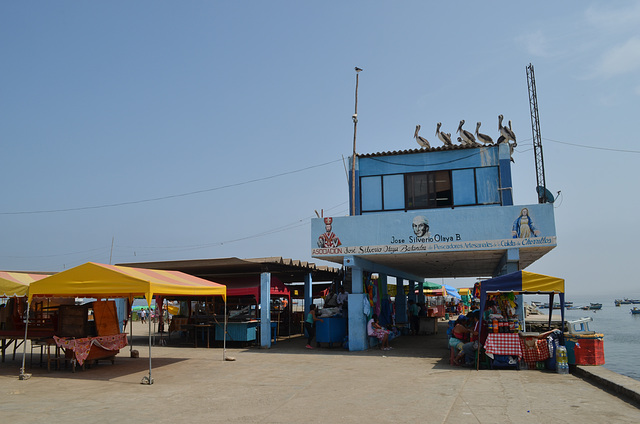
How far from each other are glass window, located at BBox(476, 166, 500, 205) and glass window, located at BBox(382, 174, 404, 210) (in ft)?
8.59

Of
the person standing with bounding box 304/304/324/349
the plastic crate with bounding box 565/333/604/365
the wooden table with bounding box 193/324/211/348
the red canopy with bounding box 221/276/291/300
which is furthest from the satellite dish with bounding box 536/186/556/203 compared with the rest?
the wooden table with bounding box 193/324/211/348

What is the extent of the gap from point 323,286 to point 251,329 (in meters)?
9.71

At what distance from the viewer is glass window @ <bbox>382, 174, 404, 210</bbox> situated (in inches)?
699

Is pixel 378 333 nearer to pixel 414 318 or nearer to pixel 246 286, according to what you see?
pixel 246 286

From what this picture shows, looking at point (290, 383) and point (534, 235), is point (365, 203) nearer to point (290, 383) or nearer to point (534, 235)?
point (534, 235)

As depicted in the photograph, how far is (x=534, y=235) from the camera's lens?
586 inches

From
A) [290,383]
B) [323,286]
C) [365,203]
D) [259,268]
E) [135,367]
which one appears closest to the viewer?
[290,383]

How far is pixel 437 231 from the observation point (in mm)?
15844

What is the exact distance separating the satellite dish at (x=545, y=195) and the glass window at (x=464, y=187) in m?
2.09

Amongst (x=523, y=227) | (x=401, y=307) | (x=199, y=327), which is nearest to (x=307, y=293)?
(x=199, y=327)

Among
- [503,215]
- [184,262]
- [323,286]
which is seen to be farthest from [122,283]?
[323,286]

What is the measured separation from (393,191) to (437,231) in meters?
2.67

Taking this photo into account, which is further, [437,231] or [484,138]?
[484,138]

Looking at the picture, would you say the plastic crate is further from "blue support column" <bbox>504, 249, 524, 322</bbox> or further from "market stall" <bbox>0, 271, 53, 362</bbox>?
"market stall" <bbox>0, 271, 53, 362</bbox>
